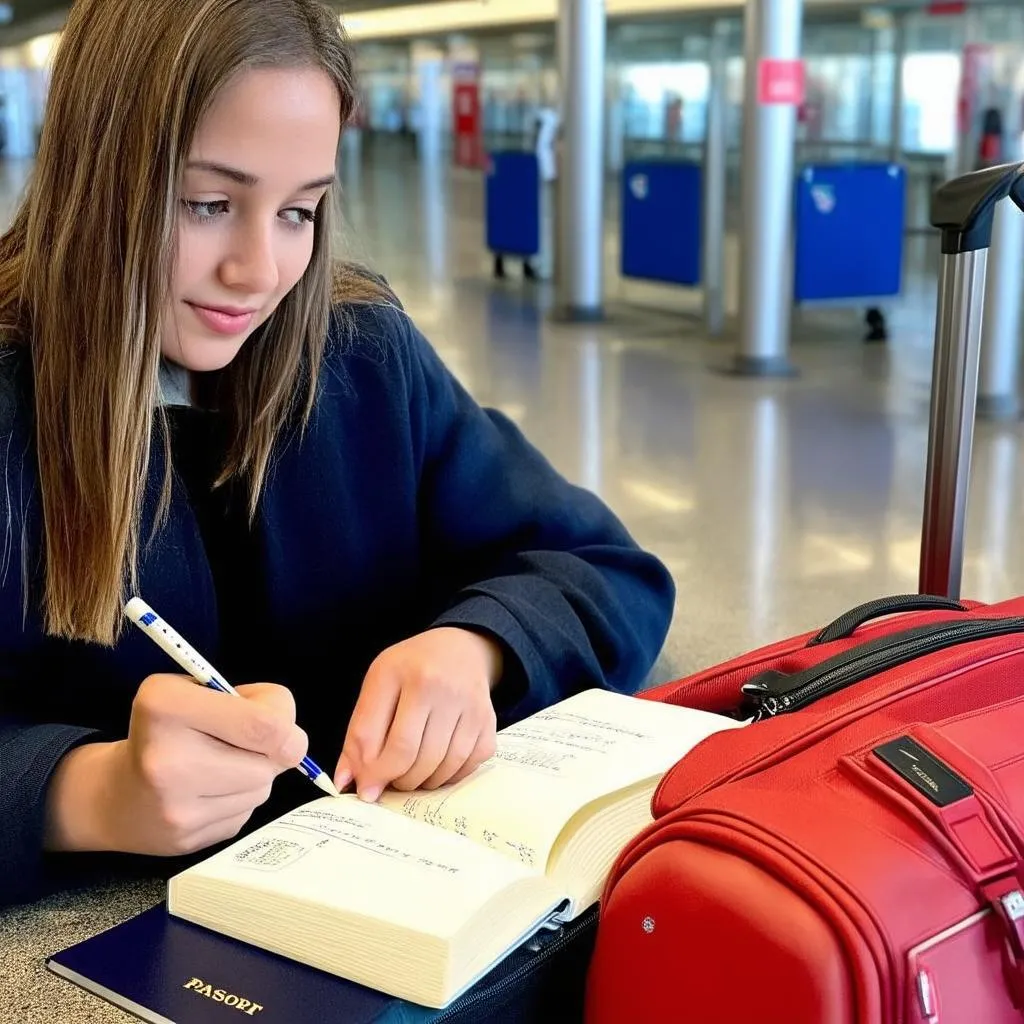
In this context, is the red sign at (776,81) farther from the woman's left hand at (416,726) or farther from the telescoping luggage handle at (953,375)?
the woman's left hand at (416,726)

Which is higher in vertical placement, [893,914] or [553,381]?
[893,914]

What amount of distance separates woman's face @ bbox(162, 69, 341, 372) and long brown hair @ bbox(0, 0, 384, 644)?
0.6 inches

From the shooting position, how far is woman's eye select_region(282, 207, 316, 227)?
112 centimetres

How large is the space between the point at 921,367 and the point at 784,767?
196 inches

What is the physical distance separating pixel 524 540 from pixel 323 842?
58 centimetres

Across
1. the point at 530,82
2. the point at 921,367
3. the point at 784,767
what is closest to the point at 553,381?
the point at 921,367

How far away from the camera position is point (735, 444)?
4137 mm

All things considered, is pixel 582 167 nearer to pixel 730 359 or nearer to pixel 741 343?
pixel 730 359

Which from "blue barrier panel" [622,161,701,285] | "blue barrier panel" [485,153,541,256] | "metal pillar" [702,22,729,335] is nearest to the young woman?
"metal pillar" [702,22,729,335]

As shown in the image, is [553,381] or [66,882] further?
[553,381]

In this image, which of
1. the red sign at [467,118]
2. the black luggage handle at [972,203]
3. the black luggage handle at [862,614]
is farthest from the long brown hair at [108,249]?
the red sign at [467,118]

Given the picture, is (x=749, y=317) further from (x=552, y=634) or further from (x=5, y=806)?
(x=5, y=806)

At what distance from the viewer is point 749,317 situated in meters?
5.53

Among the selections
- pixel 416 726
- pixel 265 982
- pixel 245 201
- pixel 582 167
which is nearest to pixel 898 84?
pixel 582 167
